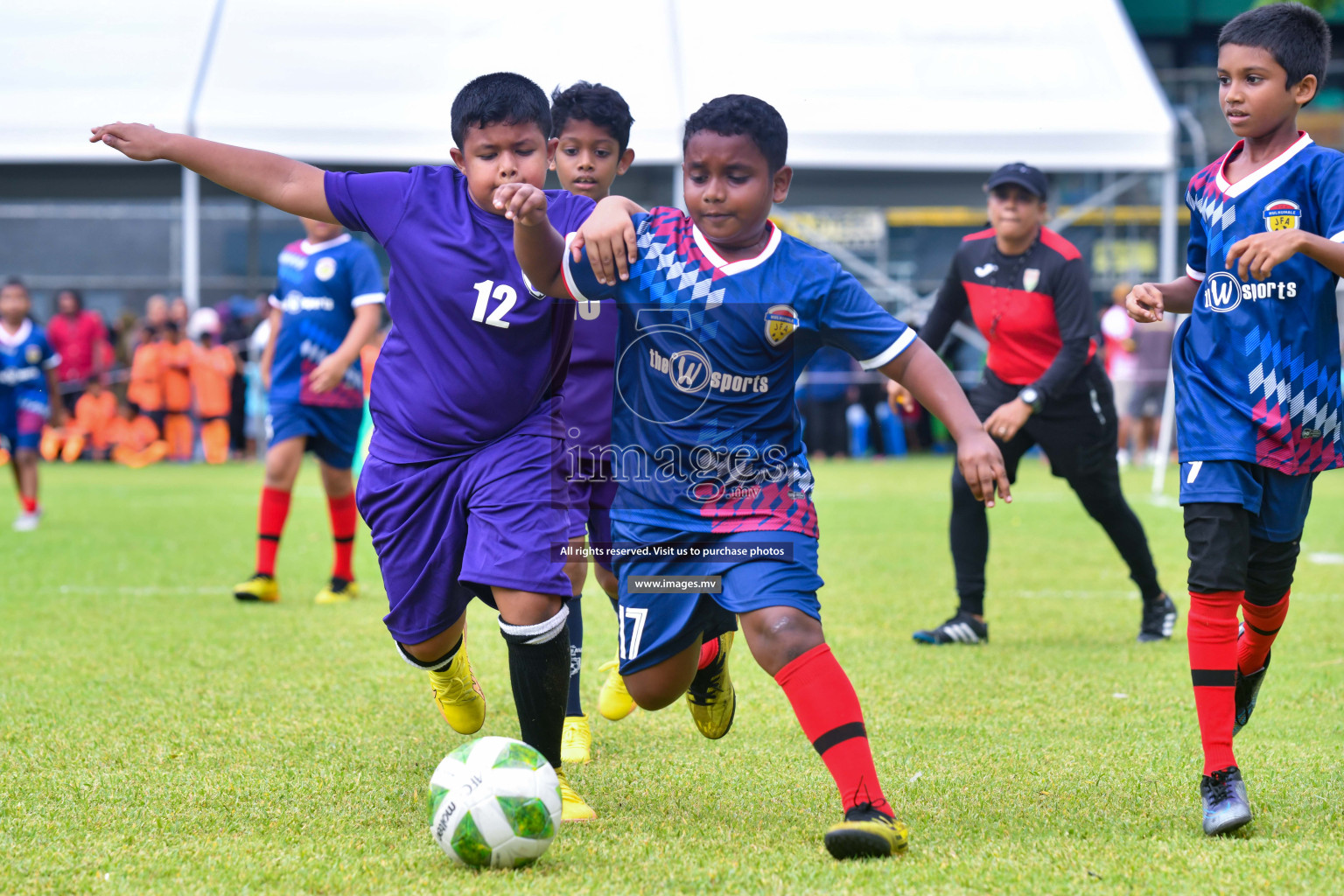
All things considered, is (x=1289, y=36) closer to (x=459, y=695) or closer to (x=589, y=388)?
(x=589, y=388)

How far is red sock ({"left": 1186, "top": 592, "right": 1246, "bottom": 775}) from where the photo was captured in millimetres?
3439

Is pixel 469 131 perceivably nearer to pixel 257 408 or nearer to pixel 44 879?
pixel 44 879

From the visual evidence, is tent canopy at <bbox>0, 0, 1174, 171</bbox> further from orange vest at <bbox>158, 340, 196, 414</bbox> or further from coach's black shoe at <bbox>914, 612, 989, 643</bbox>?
coach's black shoe at <bbox>914, 612, 989, 643</bbox>

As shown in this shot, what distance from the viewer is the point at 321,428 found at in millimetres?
7504

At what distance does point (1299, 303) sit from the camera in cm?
352

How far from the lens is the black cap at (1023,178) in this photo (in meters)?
6.11

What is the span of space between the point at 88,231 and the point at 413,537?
72.6 ft

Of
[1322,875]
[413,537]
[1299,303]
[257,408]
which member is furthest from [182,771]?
[257,408]

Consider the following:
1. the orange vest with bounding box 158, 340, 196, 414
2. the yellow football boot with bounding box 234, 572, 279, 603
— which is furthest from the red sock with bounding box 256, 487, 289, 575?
the orange vest with bounding box 158, 340, 196, 414

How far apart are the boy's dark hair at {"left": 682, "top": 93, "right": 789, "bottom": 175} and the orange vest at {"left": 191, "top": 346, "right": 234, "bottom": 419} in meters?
15.6

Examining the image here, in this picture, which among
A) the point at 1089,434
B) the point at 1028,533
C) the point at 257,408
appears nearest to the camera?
the point at 1089,434

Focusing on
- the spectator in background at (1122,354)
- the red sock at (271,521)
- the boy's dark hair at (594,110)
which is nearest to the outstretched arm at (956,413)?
the boy's dark hair at (594,110)

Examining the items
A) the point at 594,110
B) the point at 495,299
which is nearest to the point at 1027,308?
the point at 594,110

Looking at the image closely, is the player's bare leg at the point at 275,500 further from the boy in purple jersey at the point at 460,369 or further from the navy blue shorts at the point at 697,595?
the navy blue shorts at the point at 697,595
